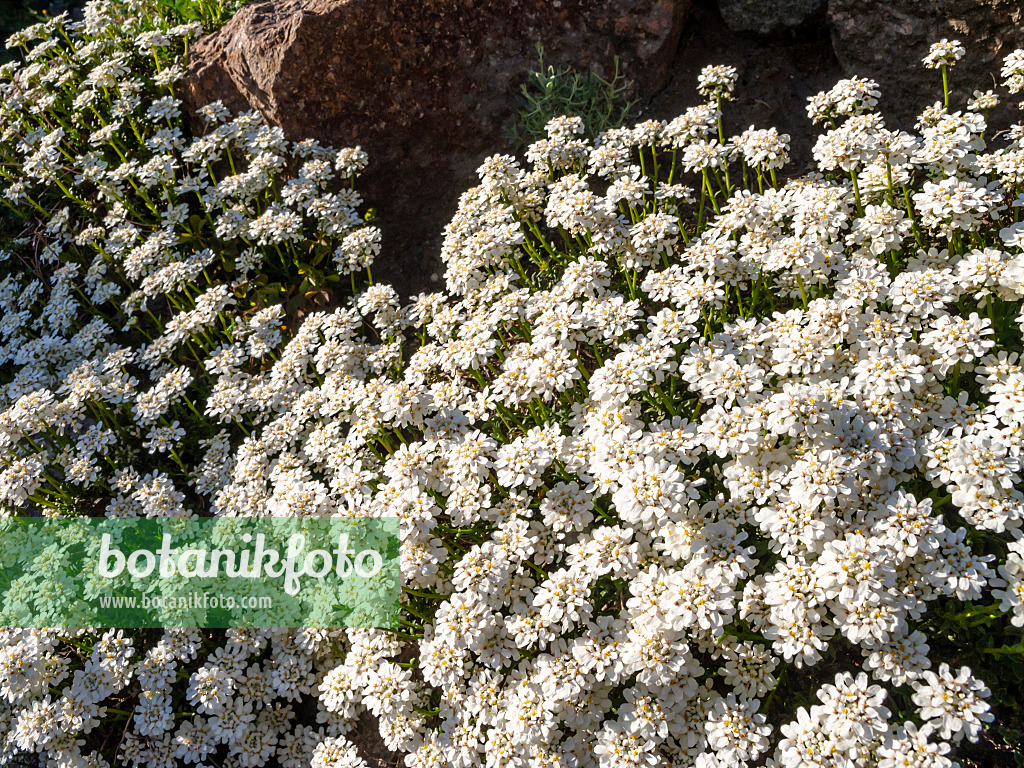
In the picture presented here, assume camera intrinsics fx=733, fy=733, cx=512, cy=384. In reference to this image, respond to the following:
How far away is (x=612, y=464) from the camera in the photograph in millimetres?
3379

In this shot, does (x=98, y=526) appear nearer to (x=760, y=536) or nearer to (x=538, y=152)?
(x=538, y=152)

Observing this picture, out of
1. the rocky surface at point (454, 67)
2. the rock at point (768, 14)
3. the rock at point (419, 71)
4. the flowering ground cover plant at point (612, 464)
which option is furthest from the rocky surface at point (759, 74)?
the flowering ground cover plant at point (612, 464)

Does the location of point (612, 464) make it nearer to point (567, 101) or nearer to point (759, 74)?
point (567, 101)

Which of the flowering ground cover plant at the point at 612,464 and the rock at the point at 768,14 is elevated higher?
the rock at the point at 768,14

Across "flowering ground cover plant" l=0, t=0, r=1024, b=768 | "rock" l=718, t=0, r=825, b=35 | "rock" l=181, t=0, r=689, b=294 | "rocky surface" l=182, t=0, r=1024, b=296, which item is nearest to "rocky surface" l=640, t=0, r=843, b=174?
"rocky surface" l=182, t=0, r=1024, b=296

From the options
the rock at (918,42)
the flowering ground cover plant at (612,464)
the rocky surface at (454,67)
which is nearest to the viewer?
the flowering ground cover plant at (612,464)

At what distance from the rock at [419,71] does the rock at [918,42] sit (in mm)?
1428

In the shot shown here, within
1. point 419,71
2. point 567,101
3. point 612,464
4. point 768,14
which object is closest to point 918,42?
point 768,14

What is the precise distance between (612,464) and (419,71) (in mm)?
4481

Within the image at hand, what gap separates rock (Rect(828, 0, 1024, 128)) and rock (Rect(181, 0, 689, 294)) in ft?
4.68

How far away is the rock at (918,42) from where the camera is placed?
17.4ft

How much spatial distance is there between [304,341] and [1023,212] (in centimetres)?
458

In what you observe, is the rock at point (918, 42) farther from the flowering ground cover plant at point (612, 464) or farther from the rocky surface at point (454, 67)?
the flowering ground cover plant at point (612, 464)

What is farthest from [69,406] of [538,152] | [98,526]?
[538,152]
